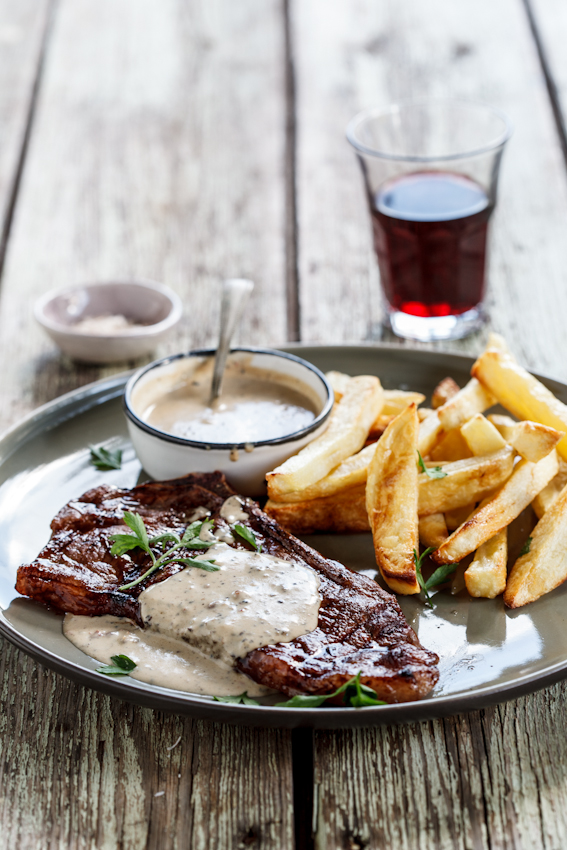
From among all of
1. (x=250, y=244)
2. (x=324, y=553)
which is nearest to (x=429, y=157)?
(x=250, y=244)

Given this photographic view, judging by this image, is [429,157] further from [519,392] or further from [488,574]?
[488,574]

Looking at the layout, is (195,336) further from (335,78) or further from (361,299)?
(335,78)

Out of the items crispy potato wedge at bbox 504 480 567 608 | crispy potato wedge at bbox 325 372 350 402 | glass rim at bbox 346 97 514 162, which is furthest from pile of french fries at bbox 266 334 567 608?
glass rim at bbox 346 97 514 162

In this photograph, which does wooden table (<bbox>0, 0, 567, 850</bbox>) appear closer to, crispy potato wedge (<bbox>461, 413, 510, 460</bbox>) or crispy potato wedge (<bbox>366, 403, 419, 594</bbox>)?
crispy potato wedge (<bbox>366, 403, 419, 594</bbox>)

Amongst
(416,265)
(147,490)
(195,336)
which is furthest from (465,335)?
(147,490)

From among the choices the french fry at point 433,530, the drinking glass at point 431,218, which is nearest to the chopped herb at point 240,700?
the french fry at point 433,530

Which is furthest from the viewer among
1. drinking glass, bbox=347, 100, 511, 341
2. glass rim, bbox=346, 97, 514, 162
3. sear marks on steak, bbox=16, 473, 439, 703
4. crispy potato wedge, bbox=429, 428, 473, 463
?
drinking glass, bbox=347, 100, 511, 341

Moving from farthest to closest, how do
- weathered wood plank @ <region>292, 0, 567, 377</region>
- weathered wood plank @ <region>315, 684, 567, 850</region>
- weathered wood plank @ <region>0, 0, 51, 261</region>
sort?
weathered wood plank @ <region>0, 0, 51, 261</region> → weathered wood plank @ <region>292, 0, 567, 377</region> → weathered wood plank @ <region>315, 684, 567, 850</region>
